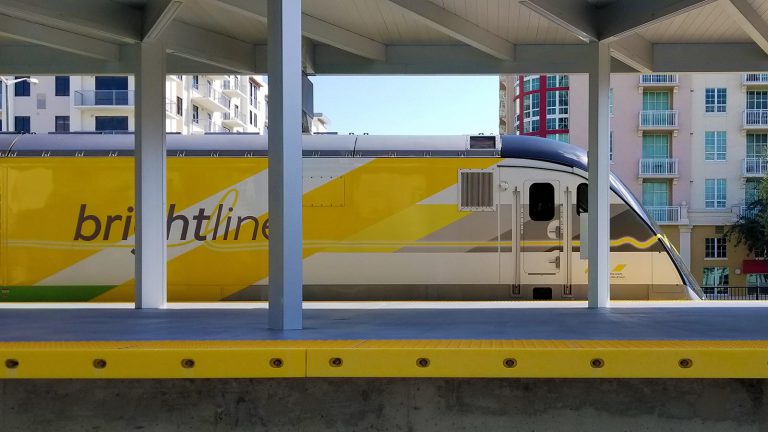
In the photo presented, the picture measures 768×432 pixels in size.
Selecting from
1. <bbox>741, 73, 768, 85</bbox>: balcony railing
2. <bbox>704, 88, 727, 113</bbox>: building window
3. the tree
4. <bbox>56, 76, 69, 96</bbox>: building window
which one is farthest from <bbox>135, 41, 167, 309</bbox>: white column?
<bbox>56, 76, 69, 96</bbox>: building window

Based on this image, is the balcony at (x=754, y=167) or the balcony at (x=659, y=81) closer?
the balcony at (x=754, y=167)

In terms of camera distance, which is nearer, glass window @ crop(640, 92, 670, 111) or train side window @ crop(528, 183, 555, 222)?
train side window @ crop(528, 183, 555, 222)

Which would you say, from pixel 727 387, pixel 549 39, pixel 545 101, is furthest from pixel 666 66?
pixel 545 101

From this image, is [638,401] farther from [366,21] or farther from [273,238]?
[366,21]

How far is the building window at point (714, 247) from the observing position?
46.8 m

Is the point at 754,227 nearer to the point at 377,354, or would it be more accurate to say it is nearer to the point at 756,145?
the point at 756,145

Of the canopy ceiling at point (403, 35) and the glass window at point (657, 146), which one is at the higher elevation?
the glass window at point (657, 146)

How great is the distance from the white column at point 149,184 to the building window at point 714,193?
4491cm

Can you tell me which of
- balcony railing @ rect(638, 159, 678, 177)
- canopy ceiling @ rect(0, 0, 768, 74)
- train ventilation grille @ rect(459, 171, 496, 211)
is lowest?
train ventilation grille @ rect(459, 171, 496, 211)

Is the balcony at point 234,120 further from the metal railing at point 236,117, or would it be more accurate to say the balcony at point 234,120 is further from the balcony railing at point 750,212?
the balcony railing at point 750,212

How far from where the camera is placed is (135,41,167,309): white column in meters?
8.91

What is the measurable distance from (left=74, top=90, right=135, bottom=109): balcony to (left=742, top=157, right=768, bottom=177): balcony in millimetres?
42254

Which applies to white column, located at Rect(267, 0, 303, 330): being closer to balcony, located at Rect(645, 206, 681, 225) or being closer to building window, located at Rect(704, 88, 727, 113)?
balcony, located at Rect(645, 206, 681, 225)

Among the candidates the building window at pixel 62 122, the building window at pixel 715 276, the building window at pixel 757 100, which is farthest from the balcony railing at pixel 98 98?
the building window at pixel 757 100
